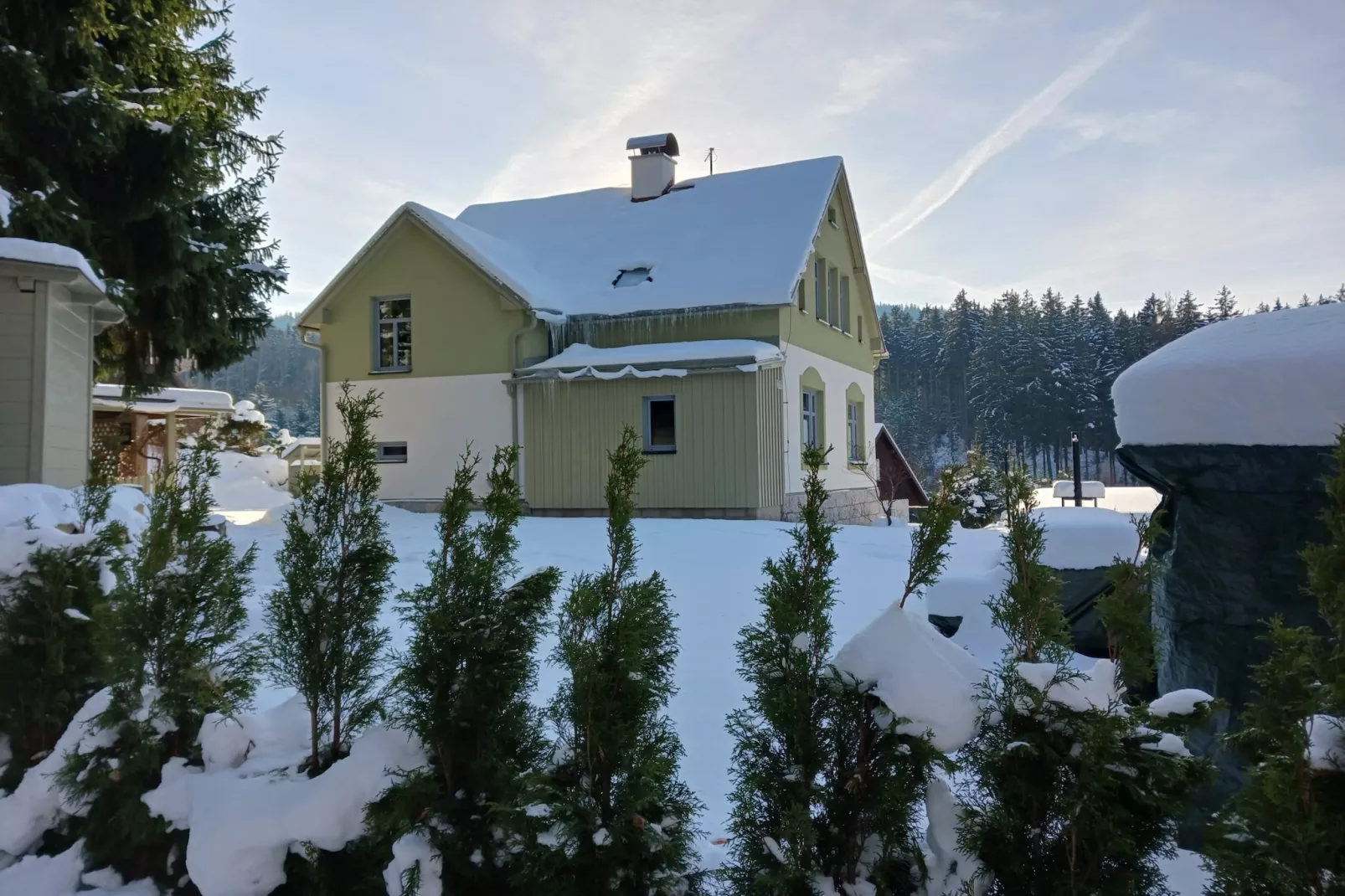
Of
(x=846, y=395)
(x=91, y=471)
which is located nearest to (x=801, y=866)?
(x=91, y=471)

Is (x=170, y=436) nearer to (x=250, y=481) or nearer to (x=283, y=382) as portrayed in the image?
(x=250, y=481)

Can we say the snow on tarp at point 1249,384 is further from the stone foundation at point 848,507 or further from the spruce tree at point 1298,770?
the stone foundation at point 848,507

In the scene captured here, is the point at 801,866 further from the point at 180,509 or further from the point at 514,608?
the point at 180,509

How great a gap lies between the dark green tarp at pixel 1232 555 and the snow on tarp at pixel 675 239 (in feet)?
36.7

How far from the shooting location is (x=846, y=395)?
18125 millimetres

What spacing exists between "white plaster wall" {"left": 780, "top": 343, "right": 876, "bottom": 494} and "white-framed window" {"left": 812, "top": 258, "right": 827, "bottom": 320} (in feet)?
3.42

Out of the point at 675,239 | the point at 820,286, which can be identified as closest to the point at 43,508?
the point at 675,239

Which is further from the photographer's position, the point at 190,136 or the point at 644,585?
the point at 190,136

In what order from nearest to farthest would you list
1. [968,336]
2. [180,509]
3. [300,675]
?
[300,675], [180,509], [968,336]

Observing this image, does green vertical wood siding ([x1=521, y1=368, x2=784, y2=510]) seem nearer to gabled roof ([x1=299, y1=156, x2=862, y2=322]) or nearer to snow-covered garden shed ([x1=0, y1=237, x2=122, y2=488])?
gabled roof ([x1=299, y1=156, x2=862, y2=322])

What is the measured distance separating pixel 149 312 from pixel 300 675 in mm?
9014

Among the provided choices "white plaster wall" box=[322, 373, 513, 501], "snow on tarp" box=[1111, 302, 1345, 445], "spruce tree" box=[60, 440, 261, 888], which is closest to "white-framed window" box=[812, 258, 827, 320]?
"white plaster wall" box=[322, 373, 513, 501]

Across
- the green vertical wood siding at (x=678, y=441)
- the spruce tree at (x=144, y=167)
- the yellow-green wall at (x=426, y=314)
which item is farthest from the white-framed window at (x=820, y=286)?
the spruce tree at (x=144, y=167)

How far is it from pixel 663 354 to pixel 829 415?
4856 mm
